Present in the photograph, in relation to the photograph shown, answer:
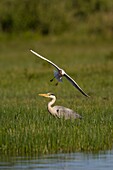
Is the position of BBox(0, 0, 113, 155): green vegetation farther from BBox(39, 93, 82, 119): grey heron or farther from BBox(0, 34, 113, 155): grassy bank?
BBox(39, 93, 82, 119): grey heron

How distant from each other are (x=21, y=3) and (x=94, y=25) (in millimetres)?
5727

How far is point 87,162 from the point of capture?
10.0 m

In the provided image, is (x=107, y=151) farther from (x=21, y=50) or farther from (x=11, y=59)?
(x=21, y=50)

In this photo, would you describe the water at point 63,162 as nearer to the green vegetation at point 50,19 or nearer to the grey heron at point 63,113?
the grey heron at point 63,113

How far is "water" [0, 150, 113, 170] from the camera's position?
9.66 metres

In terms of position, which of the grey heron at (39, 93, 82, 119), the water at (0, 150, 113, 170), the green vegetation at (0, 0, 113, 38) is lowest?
the water at (0, 150, 113, 170)

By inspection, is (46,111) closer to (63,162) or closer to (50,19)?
(63,162)

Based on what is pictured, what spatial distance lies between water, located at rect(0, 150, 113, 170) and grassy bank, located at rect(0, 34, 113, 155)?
28 centimetres

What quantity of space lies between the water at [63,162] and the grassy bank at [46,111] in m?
0.28

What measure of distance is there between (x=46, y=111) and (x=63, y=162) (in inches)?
124

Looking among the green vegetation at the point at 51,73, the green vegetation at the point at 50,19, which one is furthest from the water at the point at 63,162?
the green vegetation at the point at 50,19

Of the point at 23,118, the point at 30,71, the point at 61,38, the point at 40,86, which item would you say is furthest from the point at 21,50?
the point at 23,118

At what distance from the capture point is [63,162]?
10.0 meters

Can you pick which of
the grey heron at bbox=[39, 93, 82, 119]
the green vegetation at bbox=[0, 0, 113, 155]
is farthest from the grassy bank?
the grey heron at bbox=[39, 93, 82, 119]
